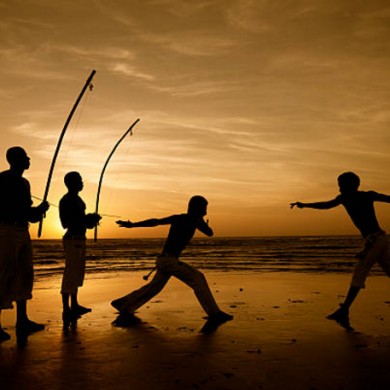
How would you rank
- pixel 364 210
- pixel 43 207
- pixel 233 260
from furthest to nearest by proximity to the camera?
pixel 233 260 < pixel 364 210 < pixel 43 207

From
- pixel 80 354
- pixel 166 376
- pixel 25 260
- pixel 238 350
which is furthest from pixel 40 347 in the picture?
pixel 238 350

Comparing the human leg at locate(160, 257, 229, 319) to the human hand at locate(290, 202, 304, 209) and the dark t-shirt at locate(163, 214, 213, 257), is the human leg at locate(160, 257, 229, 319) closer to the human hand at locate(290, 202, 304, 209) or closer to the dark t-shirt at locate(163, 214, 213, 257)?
the dark t-shirt at locate(163, 214, 213, 257)

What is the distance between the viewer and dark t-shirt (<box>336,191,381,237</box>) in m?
6.40

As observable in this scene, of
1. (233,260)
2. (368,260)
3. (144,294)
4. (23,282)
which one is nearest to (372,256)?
(368,260)

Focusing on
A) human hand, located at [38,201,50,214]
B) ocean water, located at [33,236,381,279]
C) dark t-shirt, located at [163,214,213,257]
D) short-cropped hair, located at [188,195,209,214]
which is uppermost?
short-cropped hair, located at [188,195,209,214]

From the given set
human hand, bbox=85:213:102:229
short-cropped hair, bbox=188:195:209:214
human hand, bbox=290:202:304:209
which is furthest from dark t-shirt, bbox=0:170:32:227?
human hand, bbox=290:202:304:209

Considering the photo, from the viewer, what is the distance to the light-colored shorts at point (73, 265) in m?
6.14

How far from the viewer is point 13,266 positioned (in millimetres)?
5293

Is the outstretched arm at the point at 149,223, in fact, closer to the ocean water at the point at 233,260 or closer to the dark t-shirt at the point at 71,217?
the dark t-shirt at the point at 71,217

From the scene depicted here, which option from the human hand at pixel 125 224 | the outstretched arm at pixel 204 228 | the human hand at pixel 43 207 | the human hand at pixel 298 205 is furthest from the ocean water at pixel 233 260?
the human hand at pixel 43 207

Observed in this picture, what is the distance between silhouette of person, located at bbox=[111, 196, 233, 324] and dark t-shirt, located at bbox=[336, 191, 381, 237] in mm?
2298

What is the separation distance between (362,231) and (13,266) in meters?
4.89

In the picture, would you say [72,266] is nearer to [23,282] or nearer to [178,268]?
[23,282]

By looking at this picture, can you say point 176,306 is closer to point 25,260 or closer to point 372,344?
point 25,260
